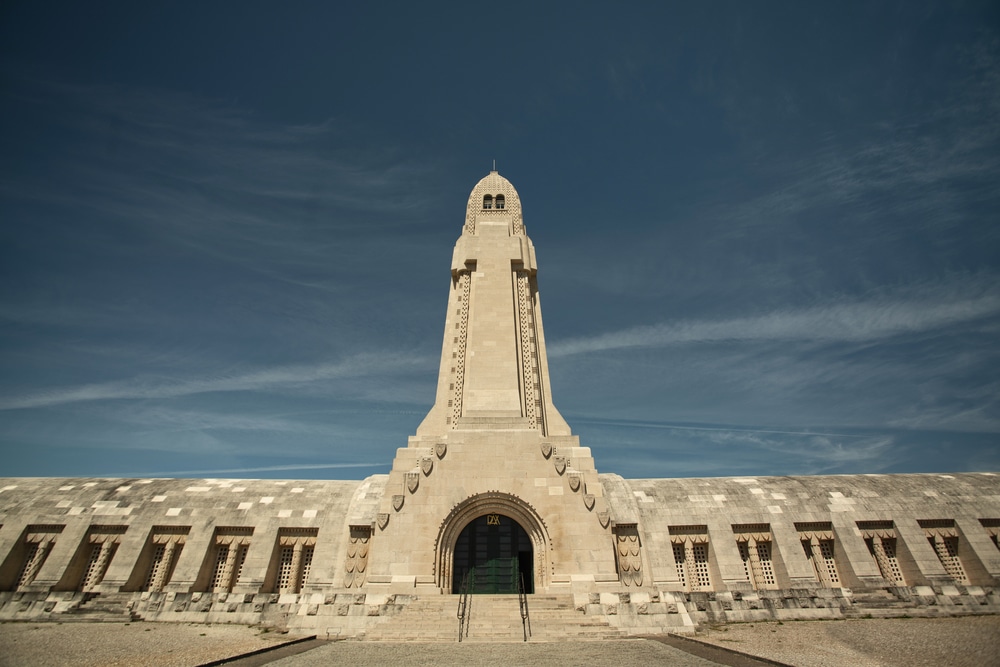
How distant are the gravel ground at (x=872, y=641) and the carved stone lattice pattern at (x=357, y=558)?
43.7 feet

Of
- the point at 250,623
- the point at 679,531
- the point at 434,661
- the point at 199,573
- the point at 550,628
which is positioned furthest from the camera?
the point at 679,531

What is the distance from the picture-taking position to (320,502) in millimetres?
24781

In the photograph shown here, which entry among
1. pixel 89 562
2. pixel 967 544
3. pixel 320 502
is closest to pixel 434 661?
pixel 320 502

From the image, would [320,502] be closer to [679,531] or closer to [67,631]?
[67,631]

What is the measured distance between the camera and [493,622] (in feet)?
49.7

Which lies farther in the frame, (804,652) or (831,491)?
(831,491)

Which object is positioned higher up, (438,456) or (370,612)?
(438,456)

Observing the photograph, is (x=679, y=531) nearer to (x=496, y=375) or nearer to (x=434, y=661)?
(x=496, y=375)

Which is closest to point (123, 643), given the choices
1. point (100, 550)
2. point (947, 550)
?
point (100, 550)

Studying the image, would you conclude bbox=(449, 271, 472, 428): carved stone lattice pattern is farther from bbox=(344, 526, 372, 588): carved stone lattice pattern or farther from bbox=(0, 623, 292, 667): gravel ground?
bbox=(0, 623, 292, 667): gravel ground

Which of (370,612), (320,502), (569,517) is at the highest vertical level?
(320,502)

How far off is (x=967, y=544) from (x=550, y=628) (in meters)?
22.5

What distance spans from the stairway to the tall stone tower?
201 cm

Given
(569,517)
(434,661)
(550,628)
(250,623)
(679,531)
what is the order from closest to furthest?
1. (434,661)
2. (550,628)
3. (250,623)
4. (569,517)
5. (679,531)
